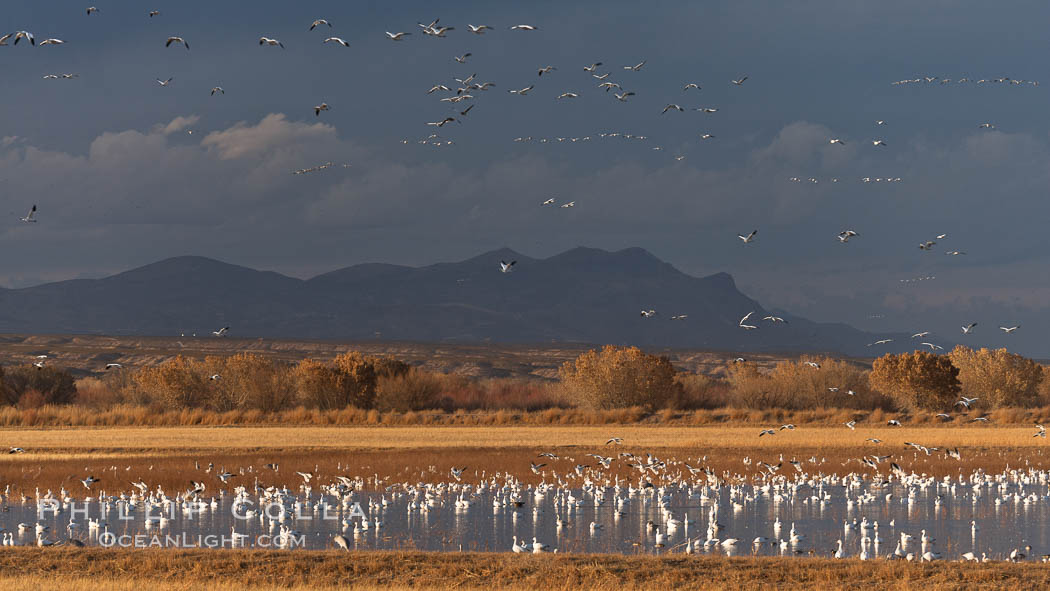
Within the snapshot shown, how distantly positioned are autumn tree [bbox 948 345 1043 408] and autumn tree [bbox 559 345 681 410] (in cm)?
1940

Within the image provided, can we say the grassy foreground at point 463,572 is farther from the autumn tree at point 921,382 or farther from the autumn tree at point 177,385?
the autumn tree at point 921,382

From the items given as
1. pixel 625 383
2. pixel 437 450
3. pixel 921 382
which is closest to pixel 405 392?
pixel 625 383

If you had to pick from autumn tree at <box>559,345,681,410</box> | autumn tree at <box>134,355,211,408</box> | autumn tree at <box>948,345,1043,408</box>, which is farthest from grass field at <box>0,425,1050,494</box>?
autumn tree at <box>948,345,1043,408</box>

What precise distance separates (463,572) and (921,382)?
5866 centimetres

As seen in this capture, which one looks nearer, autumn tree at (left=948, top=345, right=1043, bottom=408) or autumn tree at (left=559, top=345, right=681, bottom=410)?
autumn tree at (left=559, top=345, right=681, bottom=410)

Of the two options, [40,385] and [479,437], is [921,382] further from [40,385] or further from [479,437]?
[40,385]

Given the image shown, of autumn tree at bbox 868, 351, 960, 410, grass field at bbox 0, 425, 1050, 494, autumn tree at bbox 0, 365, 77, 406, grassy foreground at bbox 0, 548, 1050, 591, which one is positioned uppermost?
autumn tree at bbox 0, 365, 77, 406

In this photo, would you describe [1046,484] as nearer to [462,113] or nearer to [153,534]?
[462,113]

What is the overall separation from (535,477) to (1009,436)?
984 inches

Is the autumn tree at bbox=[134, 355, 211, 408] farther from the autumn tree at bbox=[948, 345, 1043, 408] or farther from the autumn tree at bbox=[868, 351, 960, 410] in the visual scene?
the autumn tree at bbox=[948, 345, 1043, 408]

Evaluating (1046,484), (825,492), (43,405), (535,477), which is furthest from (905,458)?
(43,405)

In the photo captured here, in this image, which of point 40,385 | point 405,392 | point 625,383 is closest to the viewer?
point 625,383

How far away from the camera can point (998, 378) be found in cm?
7762

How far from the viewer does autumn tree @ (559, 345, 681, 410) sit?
239 feet
